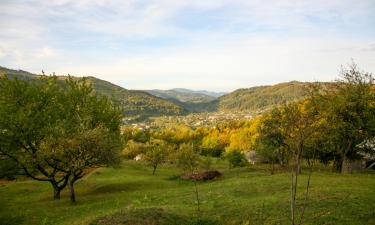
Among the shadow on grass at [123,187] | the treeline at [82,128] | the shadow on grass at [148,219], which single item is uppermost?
the treeline at [82,128]

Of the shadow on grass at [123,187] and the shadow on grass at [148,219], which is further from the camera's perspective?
the shadow on grass at [123,187]

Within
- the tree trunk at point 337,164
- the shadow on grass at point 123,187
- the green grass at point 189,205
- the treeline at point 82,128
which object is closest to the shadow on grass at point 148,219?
the green grass at point 189,205

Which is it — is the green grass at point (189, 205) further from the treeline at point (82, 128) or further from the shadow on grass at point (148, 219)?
the treeline at point (82, 128)

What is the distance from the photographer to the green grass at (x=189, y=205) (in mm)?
21136

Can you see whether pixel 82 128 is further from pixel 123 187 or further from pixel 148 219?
pixel 148 219

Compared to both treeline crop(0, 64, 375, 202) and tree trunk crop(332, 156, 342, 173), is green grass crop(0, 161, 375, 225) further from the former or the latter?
tree trunk crop(332, 156, 342, 173)

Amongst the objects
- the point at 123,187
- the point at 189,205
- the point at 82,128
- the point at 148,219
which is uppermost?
the point at 82,128

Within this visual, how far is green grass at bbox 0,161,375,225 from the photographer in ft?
69.3

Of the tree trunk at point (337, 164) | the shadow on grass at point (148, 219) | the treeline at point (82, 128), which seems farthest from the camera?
the tree trunk at point (337, 164)

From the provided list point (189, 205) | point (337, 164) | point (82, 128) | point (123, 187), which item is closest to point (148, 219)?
point (189, 205)

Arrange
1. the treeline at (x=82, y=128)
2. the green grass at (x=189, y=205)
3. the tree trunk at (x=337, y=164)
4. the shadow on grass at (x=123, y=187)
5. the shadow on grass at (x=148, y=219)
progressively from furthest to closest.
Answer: the tree trunk at (x=337, y=164) → the shadow on grass at (x=123, y=187) → the treeline at (x=82, y=128) → the green grass at (x=189, y=205) → the shadow on grass at (x=148, y=219)

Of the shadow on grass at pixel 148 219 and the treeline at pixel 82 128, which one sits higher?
the treeline at pixel 82 128

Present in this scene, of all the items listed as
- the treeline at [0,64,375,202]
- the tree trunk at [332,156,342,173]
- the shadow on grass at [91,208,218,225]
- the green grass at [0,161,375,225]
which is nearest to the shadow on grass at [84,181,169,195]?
the green grass at [0,161,375,225]

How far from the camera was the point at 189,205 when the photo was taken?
28016 mm
